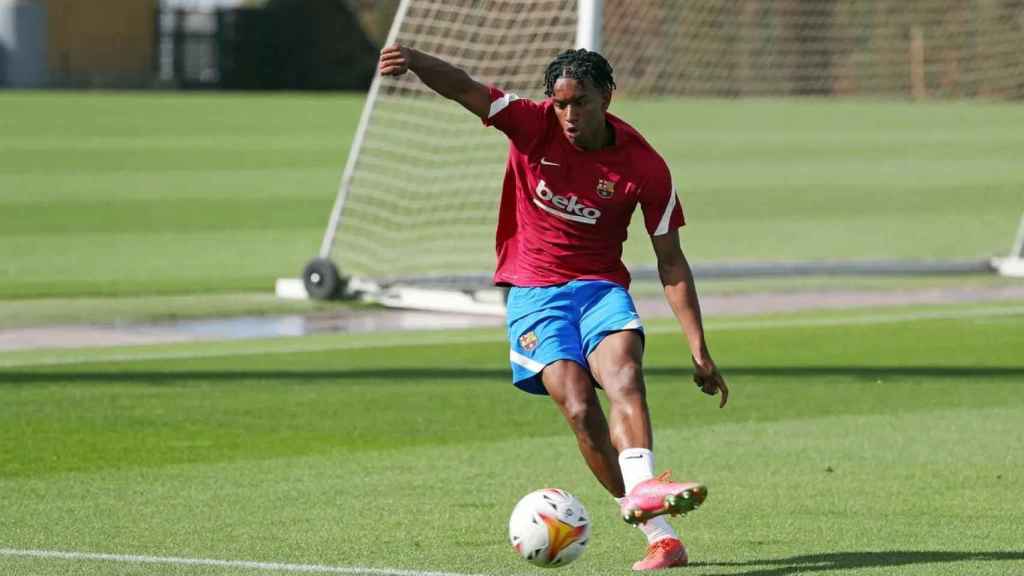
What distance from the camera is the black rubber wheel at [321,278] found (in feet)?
52.7

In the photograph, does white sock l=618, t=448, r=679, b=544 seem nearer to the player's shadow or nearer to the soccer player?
the soccer player

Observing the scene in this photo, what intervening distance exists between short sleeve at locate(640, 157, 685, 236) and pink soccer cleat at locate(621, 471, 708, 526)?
103cm

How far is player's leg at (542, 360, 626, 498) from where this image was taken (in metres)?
6.96

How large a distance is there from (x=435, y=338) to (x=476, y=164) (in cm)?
807

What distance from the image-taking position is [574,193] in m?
7.16

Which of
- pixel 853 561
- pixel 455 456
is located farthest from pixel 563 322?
pixel 455 456

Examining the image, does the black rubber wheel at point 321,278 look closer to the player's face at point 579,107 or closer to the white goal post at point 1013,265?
the white goal post at point 1013,265

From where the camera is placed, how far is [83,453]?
9547mm

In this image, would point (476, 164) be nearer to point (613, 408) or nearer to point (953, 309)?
point (953, 309)

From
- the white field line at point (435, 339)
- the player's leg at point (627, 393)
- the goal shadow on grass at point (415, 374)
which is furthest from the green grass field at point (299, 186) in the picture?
the player's leg at point (627, 393)

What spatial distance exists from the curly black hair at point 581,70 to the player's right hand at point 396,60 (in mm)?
495

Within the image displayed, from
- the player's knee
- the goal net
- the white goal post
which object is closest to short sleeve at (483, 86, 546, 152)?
the player's knee

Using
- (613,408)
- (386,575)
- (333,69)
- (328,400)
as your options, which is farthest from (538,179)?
(333,69)

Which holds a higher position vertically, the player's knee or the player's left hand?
the player's left hand
